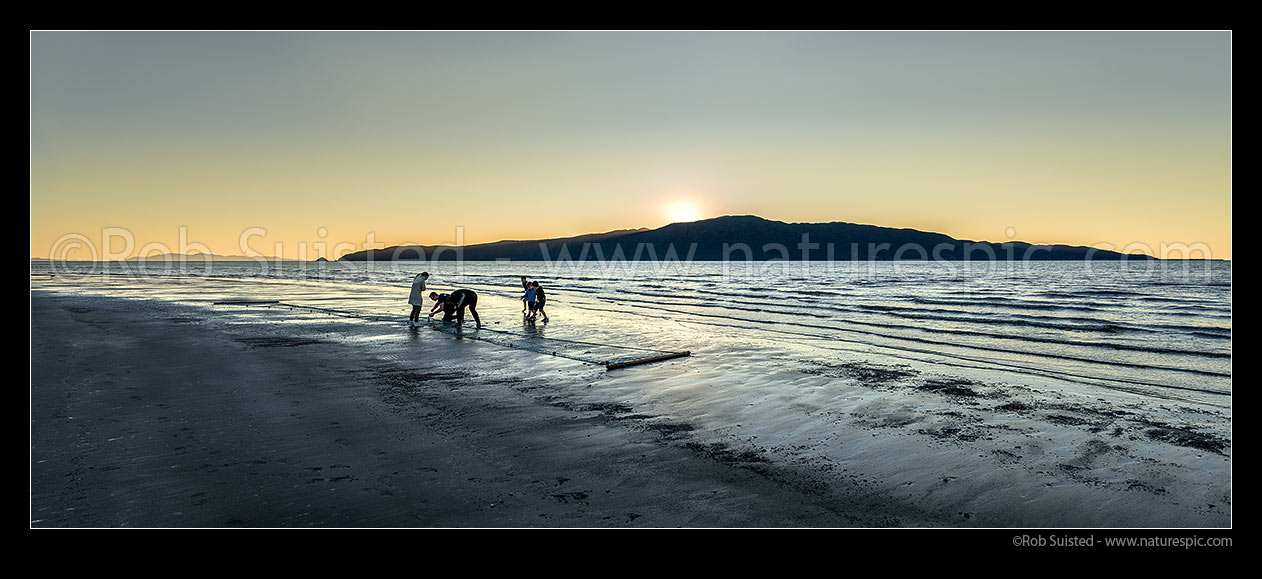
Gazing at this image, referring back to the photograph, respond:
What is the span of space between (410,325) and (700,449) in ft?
54.6

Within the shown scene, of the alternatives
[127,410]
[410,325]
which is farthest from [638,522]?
[410,325]

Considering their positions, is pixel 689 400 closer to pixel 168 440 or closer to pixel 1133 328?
pixel 168 440

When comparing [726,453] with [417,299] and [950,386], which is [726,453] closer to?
[950,386]

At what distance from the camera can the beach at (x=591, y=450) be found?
534cm

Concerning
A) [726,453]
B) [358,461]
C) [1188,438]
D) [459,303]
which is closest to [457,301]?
[459,303]

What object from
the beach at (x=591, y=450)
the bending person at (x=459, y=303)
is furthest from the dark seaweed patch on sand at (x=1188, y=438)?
the bending person at (x=459, y=303)

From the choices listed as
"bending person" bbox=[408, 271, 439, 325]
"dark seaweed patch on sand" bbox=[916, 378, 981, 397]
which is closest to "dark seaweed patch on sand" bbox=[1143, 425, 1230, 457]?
"dark seaweed patch on sand" bbox=[916, 378, 981, 397]

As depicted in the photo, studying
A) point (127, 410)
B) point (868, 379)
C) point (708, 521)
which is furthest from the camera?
point (868, 379)

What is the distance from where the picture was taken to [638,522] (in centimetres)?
510

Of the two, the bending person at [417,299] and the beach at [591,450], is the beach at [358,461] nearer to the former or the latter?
the beach at [591,450]

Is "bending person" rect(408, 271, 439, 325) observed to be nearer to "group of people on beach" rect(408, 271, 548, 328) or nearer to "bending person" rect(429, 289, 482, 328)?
"group of people on beach" rect(408, 271, 548, 328)

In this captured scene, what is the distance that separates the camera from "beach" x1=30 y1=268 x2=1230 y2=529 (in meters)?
5.34
